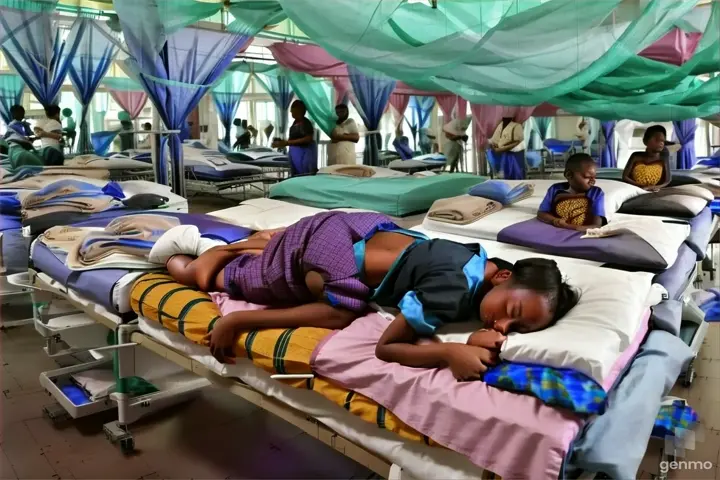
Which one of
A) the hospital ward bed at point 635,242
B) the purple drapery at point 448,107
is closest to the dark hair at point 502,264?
the hospital ward bed at point 635,242

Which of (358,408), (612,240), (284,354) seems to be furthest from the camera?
(612,240)

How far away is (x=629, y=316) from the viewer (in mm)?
1432

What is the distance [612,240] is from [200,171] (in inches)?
212

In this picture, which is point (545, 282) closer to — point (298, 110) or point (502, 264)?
point (502, 264)

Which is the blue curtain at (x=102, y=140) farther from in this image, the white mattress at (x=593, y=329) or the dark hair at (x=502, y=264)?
the white mattress at (x=593, y=329)

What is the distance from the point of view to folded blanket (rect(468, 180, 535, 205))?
3428 mm

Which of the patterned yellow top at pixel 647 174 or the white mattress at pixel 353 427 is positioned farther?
the patterned yellow top at pixel 647 174

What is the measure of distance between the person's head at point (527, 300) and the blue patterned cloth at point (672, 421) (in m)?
0.33

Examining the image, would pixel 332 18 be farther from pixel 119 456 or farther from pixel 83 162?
pixel 83 162

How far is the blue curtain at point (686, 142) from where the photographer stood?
585 centimetres

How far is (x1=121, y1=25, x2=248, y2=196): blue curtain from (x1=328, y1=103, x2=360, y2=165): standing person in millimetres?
2153

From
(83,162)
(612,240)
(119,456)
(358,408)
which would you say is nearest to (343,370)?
(358,408)

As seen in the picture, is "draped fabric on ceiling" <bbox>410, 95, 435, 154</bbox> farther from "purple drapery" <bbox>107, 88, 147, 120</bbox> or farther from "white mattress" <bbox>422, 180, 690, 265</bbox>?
"white mattress" <bbox>422, 180, 690, 265</bbox>

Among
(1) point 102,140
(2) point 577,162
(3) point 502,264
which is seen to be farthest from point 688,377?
(1) point 102,140
